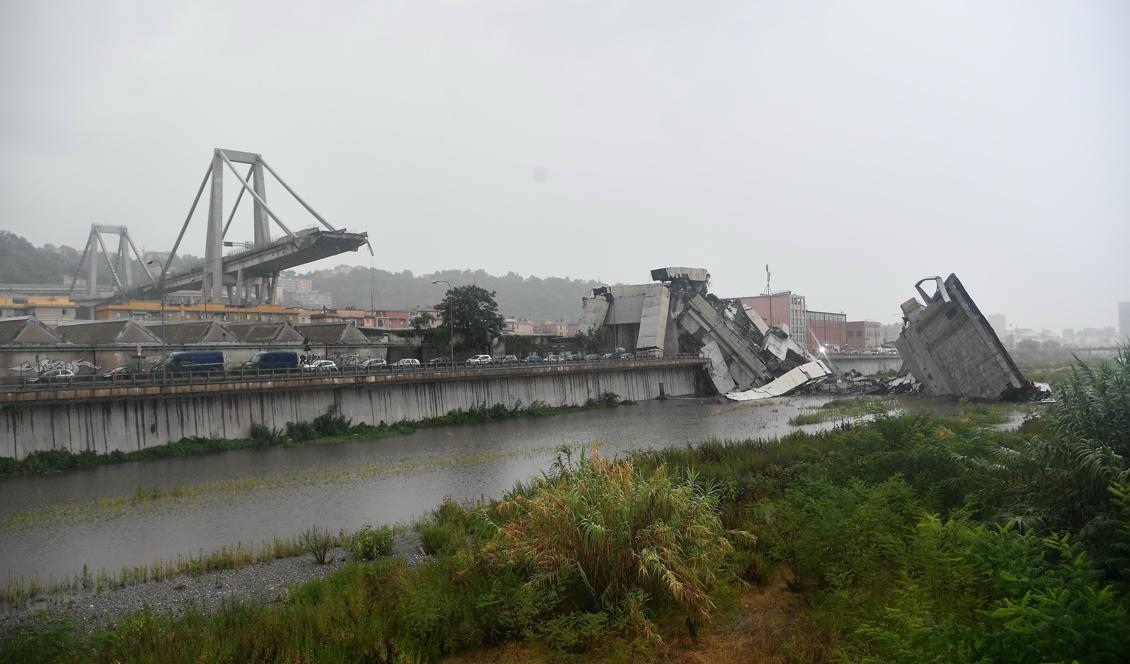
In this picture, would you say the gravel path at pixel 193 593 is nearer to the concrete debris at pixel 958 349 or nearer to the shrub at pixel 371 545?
the shrub at pixel 371 545

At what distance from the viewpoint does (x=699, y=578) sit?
32.1 ft

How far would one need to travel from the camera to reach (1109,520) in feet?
23.4

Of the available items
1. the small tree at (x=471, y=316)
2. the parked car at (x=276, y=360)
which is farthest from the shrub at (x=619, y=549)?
the small tree at (x=471, y=316)

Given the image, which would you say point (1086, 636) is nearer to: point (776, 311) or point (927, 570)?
point (927, 570)

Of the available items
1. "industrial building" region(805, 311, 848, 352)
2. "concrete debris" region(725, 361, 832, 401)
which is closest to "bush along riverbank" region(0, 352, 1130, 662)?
"concrete debris" region(725, 361, 832, 401)

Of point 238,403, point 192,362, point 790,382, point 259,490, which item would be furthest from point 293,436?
point 790,382

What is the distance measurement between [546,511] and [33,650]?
22.7 feet

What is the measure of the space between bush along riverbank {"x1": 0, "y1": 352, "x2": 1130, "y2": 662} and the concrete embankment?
853 inches

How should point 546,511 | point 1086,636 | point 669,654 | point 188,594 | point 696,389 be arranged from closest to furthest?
point 1086,636 → point 669,654 → point 546,511 → point 188,594 → point 696,389

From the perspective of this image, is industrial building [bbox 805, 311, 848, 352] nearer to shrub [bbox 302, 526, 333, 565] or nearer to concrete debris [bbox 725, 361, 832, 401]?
concrete debris [bbox 725, 361, 832, 401]

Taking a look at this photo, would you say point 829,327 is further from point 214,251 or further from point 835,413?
point 214,251

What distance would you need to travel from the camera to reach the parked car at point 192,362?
3501 centimetres

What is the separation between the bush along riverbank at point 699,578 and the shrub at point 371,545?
2.18 m

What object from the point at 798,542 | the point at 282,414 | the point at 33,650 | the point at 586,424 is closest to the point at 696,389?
the point at 586,424
